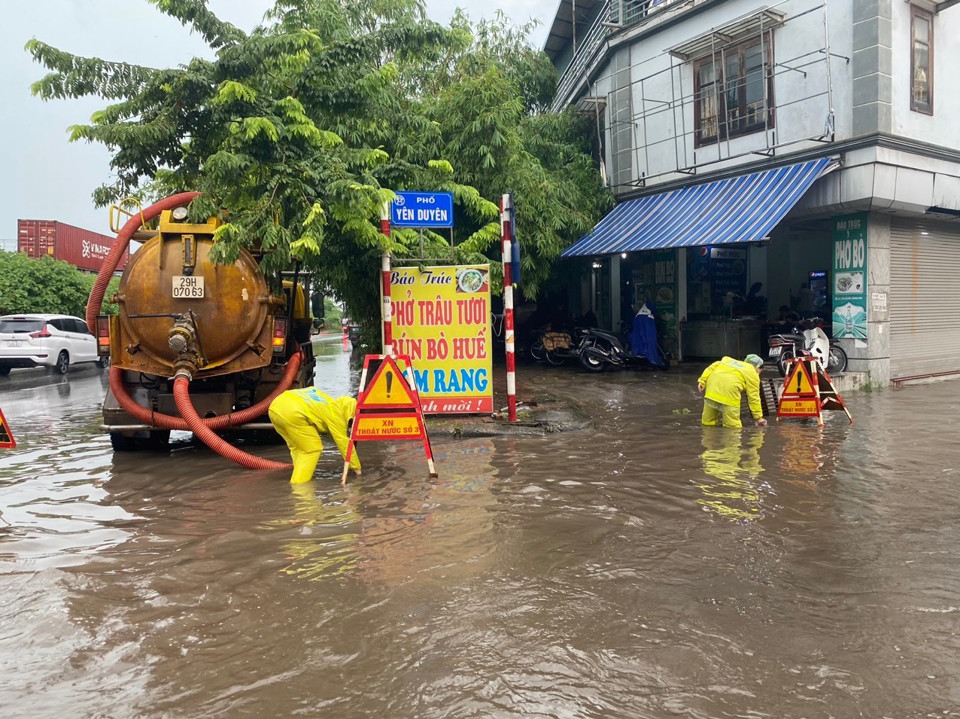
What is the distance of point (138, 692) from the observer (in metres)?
3.00

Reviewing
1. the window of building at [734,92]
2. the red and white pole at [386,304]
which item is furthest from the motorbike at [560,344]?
the red and white pole at [386,304]

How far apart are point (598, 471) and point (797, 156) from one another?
9.21 meters

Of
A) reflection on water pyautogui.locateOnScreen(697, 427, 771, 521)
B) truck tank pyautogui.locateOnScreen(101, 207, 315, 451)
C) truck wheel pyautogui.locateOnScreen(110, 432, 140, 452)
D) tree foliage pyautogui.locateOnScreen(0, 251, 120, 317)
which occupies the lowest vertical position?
reflection on water pyautogui.locateOnScreen(697, 427, 771, 521)

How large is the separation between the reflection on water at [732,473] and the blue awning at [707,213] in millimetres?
4626

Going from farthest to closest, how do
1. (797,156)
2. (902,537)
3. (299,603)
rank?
1. (797,156)
2. (902,537)
3. (299,603)

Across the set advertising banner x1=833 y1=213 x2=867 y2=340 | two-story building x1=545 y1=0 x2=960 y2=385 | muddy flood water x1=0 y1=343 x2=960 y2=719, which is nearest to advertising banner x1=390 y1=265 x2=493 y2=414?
muddy flood water x1=0 y1=343 x2=960 y2=719

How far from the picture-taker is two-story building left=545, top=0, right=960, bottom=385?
41.3ft

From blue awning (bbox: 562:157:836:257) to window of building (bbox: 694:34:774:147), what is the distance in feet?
3.51

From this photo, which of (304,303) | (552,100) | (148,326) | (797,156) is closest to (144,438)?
(148,326)

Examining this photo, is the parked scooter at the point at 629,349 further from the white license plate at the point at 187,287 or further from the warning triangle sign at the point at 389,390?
the white license plate at the point at 187,287

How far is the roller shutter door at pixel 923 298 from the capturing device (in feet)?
44.7

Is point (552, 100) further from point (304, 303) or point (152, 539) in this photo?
point (152, 539)

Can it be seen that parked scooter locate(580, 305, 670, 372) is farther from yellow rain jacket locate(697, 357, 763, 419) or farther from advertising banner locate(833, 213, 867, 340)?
yellow rain jacket locate(697, 357, 763, 419)

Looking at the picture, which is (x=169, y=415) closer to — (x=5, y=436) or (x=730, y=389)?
(x=5, y=436)
